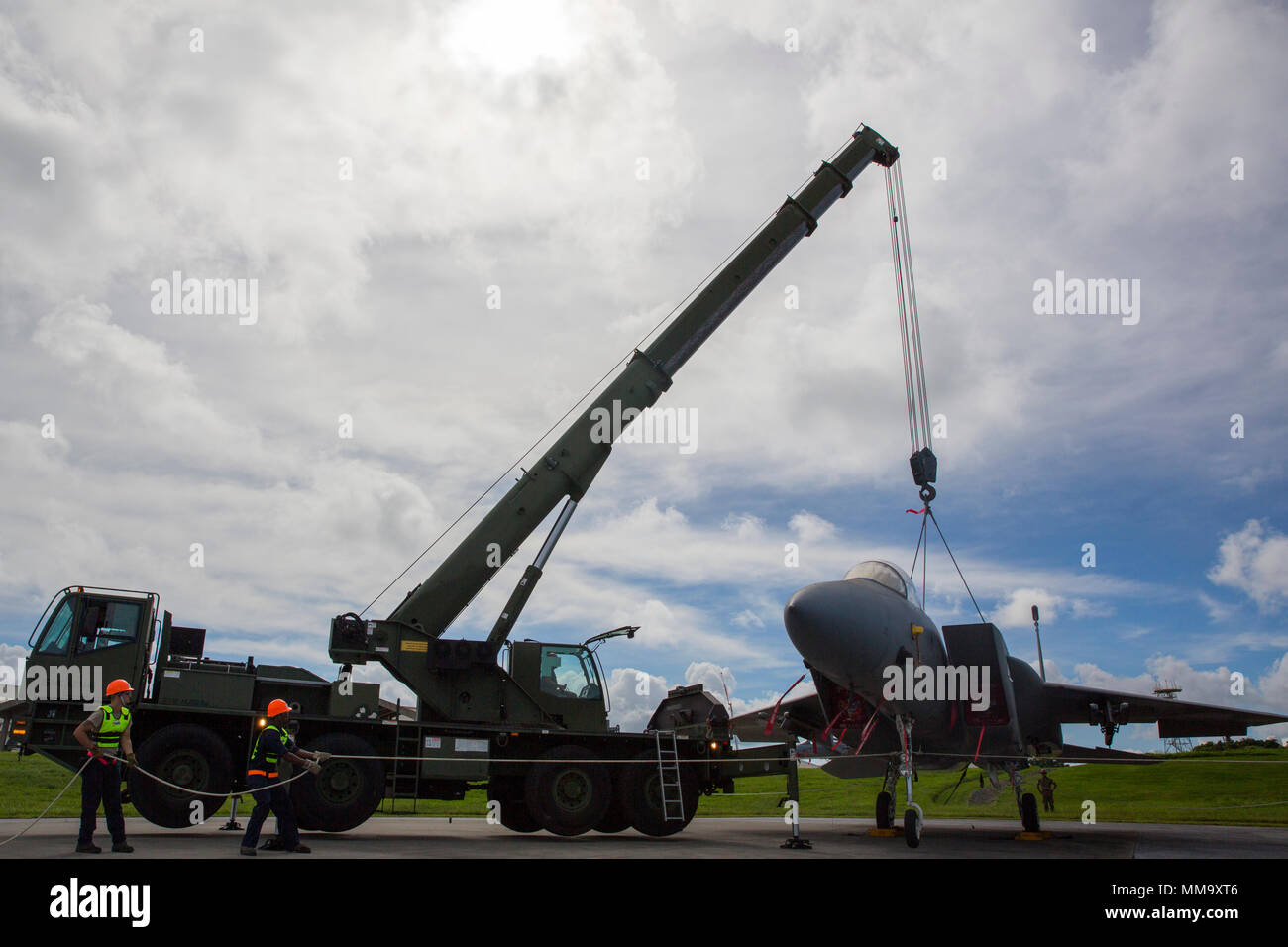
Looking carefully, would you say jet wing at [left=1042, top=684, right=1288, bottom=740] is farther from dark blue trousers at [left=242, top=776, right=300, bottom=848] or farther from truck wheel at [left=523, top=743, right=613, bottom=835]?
dark blue trousers at [left=242, top=776, right=300, bottom=848]

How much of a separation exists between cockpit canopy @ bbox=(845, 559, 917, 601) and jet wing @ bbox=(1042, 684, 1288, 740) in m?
4.83

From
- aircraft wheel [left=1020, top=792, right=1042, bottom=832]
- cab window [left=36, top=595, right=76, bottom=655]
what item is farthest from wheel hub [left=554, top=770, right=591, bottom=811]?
aircraft wheel [left=1020, top=792, right=1042, bottom=832]

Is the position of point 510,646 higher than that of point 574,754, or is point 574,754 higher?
point 510,646

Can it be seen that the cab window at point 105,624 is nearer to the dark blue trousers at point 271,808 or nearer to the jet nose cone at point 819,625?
the dark blue trousers at point 271,808

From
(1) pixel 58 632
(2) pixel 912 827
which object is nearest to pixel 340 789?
(1) pixel 58 632

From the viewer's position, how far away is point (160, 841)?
8805 mm

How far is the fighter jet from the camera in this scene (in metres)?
9.62

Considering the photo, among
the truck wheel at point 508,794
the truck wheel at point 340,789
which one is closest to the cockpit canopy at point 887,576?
the truck wheel at point 508,794

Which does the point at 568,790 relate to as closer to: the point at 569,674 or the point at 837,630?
the point at 569,674
